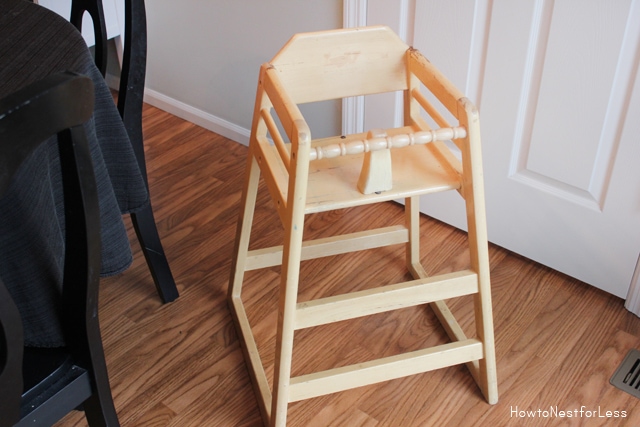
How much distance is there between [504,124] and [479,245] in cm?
48

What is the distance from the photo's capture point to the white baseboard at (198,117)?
2213 mm

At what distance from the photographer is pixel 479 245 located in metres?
1.19

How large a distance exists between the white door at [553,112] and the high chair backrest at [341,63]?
336mm

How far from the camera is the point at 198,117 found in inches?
91.1

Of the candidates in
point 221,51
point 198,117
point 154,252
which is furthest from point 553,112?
point 198,117

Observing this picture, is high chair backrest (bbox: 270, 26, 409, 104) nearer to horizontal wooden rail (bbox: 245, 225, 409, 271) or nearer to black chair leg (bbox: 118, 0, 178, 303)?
black chair leg (bbox: 118, 0, 178, 303)

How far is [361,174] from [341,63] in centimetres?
23

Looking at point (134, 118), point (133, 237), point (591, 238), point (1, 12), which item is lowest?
point (133, 237)

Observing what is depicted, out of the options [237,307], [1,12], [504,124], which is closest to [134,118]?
[1,12]

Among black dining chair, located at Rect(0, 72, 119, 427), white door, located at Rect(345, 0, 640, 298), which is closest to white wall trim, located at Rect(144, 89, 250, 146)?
white door, located at Rect(345, 0, 640, 298)

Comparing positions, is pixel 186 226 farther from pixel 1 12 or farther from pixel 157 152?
pixel 1 12

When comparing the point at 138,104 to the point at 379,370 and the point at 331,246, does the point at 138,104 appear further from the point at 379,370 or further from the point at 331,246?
the point at 379,370

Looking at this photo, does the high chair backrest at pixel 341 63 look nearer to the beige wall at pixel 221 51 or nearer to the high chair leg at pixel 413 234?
the high chair leg at pixel 413 234

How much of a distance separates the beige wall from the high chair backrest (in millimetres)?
554
